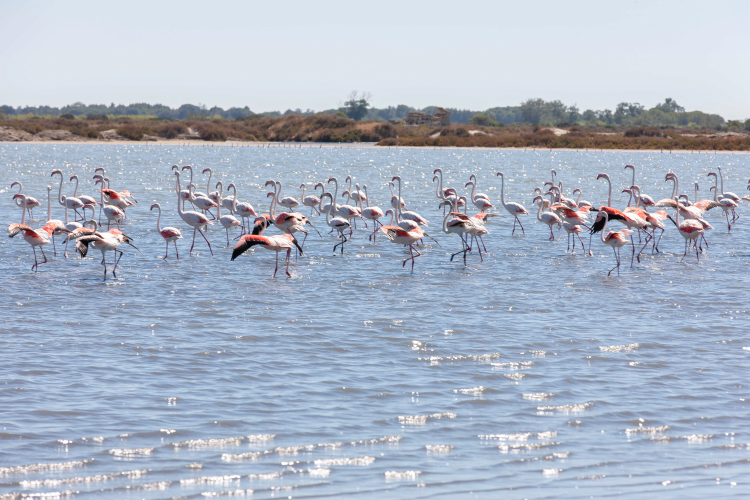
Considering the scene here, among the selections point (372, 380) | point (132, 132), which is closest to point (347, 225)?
point (372, 380)

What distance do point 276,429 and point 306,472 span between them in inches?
31.7

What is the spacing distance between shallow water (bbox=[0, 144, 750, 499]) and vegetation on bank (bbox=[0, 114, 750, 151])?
69.5 metres

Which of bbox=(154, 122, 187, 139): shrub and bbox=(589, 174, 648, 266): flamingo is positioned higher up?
bbox=(154, 122, 187, 139): shrub

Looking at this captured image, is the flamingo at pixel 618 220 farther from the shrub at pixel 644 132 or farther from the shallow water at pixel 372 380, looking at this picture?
the shrub at pixel 644 132

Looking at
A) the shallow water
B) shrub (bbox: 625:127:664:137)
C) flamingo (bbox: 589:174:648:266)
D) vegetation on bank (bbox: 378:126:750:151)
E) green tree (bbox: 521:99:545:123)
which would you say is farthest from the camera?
green tree (bbox: 521:99:545:123)

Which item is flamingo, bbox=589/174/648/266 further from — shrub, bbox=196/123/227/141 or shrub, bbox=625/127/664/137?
shrub, bbox=625/127/664/137

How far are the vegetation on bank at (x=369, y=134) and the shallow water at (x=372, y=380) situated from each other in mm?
69528

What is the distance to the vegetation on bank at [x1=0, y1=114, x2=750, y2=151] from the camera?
257ft

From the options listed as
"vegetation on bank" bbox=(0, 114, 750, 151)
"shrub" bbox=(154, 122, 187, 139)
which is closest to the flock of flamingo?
"vegetation on bank" bbox=(0, 114, 750, 151)

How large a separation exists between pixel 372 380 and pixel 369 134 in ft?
283

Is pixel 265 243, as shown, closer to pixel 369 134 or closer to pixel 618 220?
pixel 618 220

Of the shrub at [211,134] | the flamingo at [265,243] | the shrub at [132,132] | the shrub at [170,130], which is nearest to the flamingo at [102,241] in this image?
the flamingo at [265,243]

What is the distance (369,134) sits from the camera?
9188 centimetres

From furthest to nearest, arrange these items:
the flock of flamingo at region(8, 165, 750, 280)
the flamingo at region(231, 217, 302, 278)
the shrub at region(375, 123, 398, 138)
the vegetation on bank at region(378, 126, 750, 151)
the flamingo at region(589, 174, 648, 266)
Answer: the shrub at region(375, 123, 398, 138), the vegetation on bank at region(378, 126, 750, 151), the flamingo at region(589, 174, 648, 266), the flock of flamingo at region(8, 165, 750, 280), the flamingo at region(231, 217, 302, 278)
